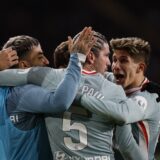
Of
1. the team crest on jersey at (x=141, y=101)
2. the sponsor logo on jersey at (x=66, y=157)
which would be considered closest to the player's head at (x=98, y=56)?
the team crest on jersey at (x=141, y=101)

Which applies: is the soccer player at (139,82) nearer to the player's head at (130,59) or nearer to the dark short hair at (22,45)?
the player's head at (130,59)

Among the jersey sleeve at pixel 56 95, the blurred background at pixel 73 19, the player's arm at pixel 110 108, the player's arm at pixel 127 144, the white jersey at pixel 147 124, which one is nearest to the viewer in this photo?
the jersey sleeve at pixel 56 95

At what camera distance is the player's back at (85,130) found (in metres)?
2.97

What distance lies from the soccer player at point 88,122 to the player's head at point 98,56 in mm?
66

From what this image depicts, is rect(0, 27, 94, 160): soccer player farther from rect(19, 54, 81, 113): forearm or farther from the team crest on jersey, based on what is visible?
the team crest on jersey

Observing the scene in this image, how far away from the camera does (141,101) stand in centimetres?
316

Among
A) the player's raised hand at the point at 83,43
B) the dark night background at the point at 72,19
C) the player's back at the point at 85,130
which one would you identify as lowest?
the dark night background at the point at 72,19

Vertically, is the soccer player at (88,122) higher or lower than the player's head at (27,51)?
lower

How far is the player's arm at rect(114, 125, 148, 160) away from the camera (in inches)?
120

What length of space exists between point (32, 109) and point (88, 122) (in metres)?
0.31

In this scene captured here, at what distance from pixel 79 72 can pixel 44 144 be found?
49 cm

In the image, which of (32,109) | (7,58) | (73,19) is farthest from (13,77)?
(73,19)

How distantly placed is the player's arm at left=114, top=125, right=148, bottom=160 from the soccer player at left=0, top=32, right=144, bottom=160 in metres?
0.05

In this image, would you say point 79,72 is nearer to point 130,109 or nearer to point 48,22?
point 130,109
